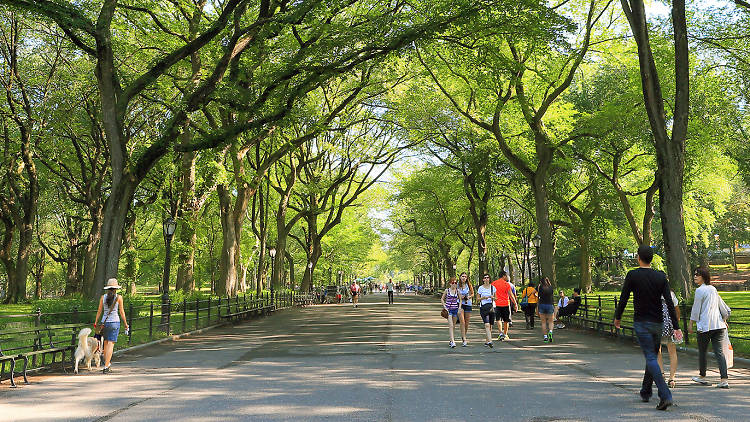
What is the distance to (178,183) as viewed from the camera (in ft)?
108

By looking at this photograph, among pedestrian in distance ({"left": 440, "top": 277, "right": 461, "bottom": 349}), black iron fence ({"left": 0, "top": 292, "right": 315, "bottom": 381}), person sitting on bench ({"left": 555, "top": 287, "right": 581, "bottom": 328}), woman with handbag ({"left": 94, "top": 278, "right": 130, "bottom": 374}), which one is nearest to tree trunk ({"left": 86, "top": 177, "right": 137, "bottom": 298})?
black iron fence ({"left": 0, "top": 292, "right": 315, "bottom": 381})

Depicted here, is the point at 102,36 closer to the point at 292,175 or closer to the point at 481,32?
the point at 481,32

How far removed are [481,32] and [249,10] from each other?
1124 cm

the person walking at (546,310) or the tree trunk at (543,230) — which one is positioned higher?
the tree trunk at (543,230)

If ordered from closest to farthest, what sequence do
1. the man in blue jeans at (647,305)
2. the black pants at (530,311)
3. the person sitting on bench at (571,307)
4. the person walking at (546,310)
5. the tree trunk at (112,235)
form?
the man in blue jeans at (647,305) → the tree trunk at (112,235) → the person walking at (546,310) → the person sitting on bench at (571,307) → the black pants at (530,311)

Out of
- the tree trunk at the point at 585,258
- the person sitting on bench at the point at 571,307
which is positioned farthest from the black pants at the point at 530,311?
the tree trunk at the point at 585,258

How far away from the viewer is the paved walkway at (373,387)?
676cm

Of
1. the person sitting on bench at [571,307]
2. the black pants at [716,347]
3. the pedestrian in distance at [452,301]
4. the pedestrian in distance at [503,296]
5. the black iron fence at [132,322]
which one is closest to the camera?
the black pants at [716,347]

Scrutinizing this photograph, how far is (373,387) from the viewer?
28.0 feet

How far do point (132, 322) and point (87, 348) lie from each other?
22.1 ft

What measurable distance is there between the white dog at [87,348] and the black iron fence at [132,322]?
23.3 inches

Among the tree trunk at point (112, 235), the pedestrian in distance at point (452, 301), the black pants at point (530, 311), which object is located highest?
the tree trunk at point (112, 235)

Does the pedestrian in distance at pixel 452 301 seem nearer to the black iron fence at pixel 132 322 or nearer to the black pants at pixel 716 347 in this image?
the black pants at pixel 716 347

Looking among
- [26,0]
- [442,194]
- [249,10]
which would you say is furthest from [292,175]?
[26,0]
